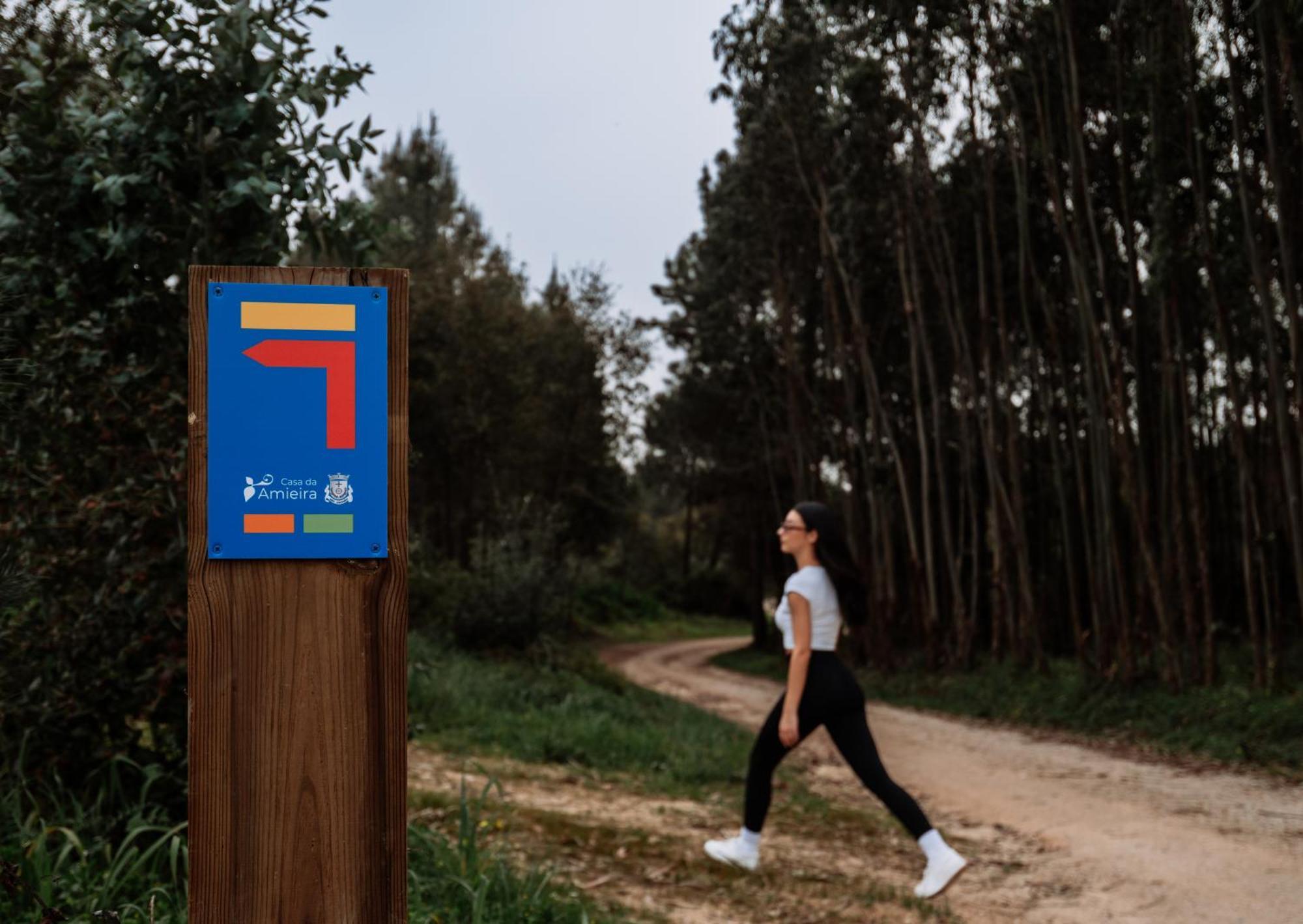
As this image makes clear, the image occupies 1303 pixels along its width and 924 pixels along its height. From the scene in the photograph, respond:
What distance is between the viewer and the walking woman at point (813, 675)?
5812mm

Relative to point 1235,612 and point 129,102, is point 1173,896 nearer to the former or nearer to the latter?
point 129,102

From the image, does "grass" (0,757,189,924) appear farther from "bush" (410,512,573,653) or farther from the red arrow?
"bush" (410,512,573,653)

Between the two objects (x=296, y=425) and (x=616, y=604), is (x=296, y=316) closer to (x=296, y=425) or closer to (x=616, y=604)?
(x=296, y=425)

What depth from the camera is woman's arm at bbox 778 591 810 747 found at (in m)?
5.76

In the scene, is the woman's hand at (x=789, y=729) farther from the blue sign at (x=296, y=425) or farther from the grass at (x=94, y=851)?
the blue sign at (x=296, y=425)

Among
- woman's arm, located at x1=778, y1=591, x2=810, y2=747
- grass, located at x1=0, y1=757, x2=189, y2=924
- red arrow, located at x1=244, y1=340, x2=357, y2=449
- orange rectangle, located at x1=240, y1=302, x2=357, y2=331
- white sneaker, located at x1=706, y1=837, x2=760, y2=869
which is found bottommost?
white sneaker, located at x1=706, y1=837, x2=760, y2=869

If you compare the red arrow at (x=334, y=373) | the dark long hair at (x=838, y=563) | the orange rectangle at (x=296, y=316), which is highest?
the orange rectangle at (x=296, y=316)

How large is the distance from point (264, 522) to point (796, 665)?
3.97m

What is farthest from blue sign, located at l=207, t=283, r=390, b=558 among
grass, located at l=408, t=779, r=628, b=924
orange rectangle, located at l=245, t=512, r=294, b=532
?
grass, located at l=408, t=779, r=628, b=924

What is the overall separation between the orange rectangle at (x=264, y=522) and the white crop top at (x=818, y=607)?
3.84 metres

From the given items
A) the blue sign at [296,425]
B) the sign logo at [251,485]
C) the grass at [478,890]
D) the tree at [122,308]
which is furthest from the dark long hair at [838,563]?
the sign logo at [251,485]

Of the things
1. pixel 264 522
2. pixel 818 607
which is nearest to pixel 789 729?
pixel 818 607

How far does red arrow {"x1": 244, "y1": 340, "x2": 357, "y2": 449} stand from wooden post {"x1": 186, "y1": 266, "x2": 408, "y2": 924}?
10 cm

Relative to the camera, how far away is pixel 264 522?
2.31m
